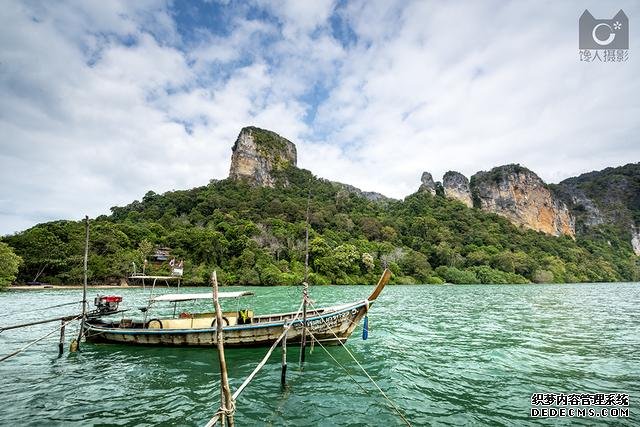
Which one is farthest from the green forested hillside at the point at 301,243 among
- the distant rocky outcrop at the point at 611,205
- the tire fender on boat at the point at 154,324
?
the tire fender on boat at the point at 154,324

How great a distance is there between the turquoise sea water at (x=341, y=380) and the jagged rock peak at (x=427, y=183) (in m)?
136

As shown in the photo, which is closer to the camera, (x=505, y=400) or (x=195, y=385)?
(x=505, y=400)

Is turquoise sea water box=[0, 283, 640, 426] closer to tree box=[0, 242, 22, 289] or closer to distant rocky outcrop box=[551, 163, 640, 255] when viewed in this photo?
tree box=[0, 242, 22, 289]

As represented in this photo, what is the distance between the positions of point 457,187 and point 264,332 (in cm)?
15468

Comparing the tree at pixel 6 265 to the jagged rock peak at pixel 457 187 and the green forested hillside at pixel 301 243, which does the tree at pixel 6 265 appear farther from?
the jagged rock peak at pixel 457 187

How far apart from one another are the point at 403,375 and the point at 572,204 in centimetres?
21899

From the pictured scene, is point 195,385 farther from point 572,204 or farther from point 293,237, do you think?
point 572,204

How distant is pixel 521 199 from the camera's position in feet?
496

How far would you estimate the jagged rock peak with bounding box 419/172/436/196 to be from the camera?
151 metres

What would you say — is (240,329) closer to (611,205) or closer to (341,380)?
(341,380)

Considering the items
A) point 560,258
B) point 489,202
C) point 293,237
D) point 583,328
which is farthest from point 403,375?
point 489,202

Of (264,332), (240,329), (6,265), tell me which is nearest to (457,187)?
(6,265)

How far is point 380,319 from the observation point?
24.9m

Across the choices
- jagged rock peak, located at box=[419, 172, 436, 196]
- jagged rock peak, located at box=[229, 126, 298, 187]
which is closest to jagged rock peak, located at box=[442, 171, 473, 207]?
jagged rock peak, located at box=[419, 172, 436, 196]
